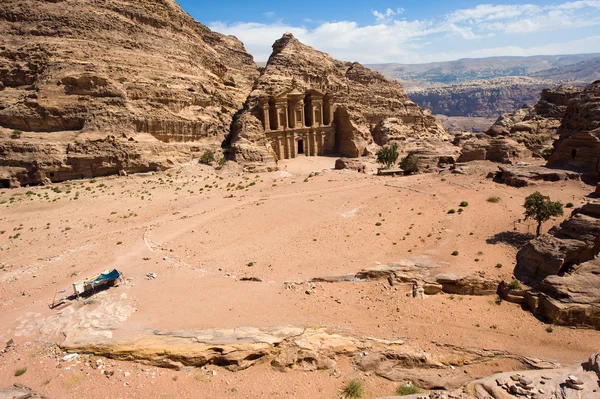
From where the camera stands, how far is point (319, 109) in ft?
169

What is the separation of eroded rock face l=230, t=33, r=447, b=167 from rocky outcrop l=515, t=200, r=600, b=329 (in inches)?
1249

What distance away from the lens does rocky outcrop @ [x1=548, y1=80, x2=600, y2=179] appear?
25422 mm

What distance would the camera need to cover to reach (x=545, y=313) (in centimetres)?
1225

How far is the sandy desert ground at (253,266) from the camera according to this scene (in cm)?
1004

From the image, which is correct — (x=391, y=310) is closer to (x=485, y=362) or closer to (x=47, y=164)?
(x=485, y=362)

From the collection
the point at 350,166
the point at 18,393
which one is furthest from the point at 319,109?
the point at 18,393

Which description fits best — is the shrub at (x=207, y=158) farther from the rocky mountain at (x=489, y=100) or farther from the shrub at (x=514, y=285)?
the rocky mountain at (x=489, y=100)

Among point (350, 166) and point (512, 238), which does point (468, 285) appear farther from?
point (350, 166)

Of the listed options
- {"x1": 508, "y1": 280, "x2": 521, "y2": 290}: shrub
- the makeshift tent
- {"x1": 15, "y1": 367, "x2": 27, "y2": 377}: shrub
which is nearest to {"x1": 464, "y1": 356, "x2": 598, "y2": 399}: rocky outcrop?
{"x1": 508, "y1": 280, "x2": 521, "y2": 290}: shrub

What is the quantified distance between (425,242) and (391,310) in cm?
635

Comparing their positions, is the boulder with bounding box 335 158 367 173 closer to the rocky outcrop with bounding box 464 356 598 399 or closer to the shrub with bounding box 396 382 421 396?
the shrub with bounding box 396 382 421 396

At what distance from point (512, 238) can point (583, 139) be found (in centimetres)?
1503

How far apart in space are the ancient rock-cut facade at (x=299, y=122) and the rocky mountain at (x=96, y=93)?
6.93 metres

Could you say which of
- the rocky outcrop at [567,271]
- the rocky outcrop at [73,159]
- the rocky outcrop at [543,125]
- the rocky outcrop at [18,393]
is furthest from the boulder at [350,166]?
the rocky outcrop at [18,393]
